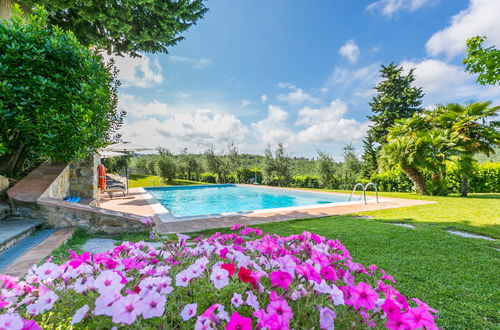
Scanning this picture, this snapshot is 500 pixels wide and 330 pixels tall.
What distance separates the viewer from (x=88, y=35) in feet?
22.0

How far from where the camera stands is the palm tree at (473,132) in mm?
11055

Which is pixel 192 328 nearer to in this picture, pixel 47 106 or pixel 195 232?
pixel 195 232

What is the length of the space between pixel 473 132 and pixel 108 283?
16.3m

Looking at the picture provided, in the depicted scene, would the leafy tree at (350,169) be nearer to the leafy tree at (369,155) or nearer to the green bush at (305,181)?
the green bush at (305,181)

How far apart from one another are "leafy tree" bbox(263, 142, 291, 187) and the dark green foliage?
10.6 meters

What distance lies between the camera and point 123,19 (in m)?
6.24

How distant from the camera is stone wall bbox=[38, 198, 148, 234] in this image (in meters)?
3.99

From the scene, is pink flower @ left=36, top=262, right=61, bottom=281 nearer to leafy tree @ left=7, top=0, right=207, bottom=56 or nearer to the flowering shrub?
the flowering shrub

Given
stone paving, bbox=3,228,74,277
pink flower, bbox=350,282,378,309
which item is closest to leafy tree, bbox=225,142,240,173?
stone paving, bbox=3,228,74,277

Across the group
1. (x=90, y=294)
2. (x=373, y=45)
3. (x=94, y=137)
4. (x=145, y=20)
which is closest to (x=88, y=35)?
(x=145, y=20)

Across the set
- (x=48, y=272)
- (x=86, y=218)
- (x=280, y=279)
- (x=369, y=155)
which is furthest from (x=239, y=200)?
(x=369, y=155)

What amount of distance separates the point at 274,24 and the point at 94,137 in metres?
12.1

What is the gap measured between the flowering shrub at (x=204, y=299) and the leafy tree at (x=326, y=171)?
1820cm

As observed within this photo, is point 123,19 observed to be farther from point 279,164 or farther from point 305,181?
point 305,181
